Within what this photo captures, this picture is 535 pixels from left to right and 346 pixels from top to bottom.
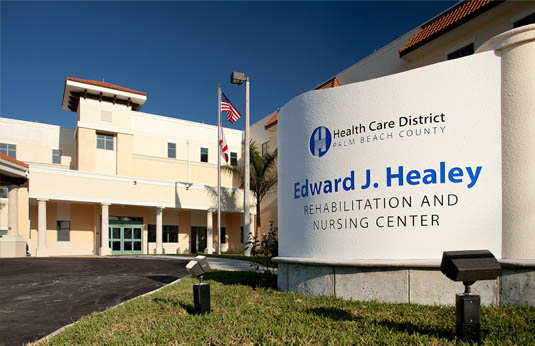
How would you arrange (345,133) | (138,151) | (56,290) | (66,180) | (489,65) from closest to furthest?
(489,65)
(345,133)
(56,290)
(66,180)
(138,151)

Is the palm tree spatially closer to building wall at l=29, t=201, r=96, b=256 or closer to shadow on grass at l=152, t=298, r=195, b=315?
building wall at l=29, t=201, r=96, b=256

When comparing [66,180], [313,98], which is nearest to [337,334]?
[313,98]

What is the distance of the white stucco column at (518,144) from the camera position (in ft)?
20.1

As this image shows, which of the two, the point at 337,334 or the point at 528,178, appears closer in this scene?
the point at 337,334

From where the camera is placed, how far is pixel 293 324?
5688mm

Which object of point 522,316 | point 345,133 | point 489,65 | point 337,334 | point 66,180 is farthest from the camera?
point 66,180

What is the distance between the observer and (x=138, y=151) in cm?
3294

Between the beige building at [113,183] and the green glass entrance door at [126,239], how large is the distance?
75mm

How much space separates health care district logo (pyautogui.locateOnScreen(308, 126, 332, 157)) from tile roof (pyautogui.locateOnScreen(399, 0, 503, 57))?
40.2ft

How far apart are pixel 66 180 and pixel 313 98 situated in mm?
22565

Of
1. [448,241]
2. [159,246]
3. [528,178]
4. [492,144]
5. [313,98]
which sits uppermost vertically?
[313,98]

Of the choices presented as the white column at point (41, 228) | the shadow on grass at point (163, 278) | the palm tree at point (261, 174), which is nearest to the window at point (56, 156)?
the white column at point (41, 228)

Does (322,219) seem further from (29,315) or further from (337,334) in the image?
(29,315)

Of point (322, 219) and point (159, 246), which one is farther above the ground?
point (322, 219)
